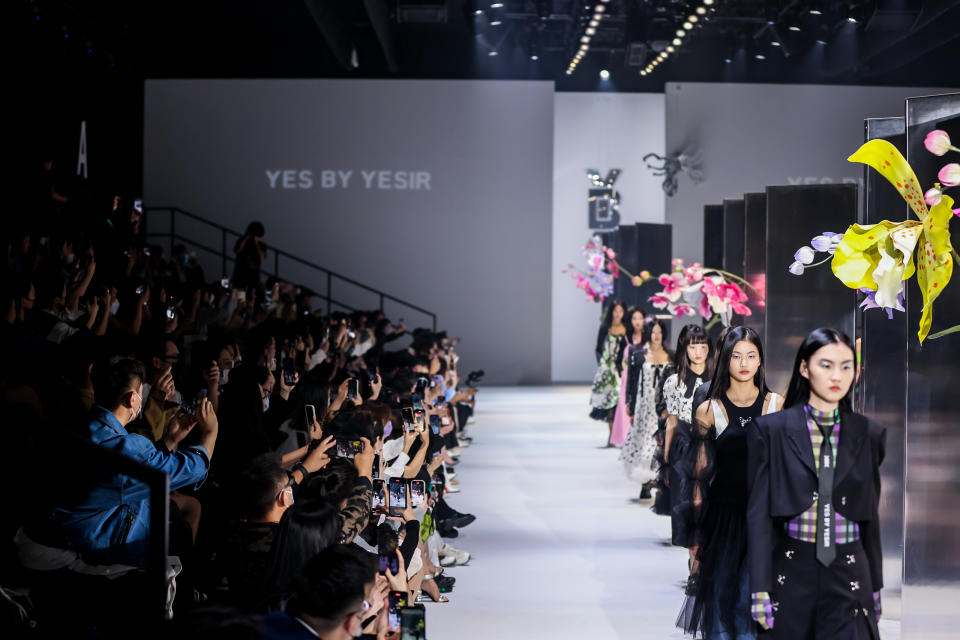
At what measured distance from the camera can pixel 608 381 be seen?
34.2 ft

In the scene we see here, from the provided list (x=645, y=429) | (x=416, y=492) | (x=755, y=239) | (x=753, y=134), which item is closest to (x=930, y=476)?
(x=416, y=492)

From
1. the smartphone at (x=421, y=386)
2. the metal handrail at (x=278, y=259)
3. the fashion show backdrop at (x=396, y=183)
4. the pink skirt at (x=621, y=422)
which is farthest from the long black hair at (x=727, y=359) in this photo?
the fashion show backdrop at (x=396, y=183)

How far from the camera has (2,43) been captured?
9.04 meters

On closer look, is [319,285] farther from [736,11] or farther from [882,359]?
[882,359]

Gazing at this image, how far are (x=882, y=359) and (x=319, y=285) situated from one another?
11.0 m

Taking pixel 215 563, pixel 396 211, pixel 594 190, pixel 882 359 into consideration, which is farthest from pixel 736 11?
pixel 215 563

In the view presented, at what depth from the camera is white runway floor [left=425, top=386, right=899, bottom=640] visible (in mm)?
4461

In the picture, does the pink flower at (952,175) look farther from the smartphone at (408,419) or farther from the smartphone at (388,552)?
the smartphone at (408,419)

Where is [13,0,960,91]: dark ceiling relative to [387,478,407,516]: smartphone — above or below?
above

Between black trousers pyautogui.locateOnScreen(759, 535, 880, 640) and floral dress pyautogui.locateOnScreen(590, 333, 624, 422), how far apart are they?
22.3ft

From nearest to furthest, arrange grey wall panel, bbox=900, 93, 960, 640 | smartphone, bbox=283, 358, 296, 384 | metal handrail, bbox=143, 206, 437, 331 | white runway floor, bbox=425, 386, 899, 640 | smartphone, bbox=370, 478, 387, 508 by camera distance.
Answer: grey wall panel, bbox=900, 93, 960, 640 < smartphone, bbox=370, 478, 387, 508 < white runway floor, bbox=425, 386, 899, 640 < smartphone, bbox=283, 358, 296, 384 < metal handrail, bbox=143, 206, 437, 331

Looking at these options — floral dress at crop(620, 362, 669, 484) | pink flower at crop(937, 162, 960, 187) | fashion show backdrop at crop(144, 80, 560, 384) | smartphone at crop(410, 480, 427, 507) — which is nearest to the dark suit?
pink flower at crop(937, 162, 960, 187)

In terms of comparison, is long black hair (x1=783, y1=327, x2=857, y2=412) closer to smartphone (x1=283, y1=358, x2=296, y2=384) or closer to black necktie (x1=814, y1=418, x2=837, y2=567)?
black necktie (x1=814, y1=418, x2=837, y2=567)

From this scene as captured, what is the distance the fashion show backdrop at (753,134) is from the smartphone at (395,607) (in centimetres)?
1227
